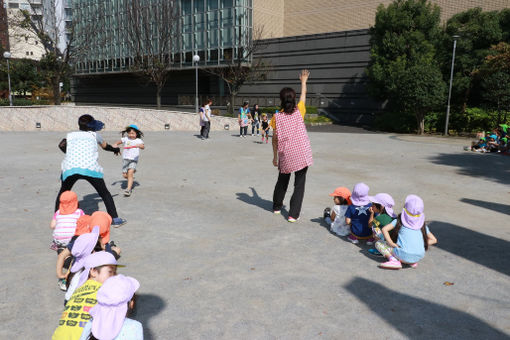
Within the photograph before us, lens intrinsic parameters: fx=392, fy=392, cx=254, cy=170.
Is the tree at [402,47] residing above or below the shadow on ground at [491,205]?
above

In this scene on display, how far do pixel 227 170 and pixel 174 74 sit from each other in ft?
121

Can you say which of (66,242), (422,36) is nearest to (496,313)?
(66,242)

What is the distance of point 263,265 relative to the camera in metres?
4.50

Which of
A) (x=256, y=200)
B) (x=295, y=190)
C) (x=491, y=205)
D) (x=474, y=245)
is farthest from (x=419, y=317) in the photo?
(x=491, y=205)

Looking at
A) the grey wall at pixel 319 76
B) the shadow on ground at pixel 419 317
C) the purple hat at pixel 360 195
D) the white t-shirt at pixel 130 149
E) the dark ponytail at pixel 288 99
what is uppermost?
the grey wall at pixel 319 76

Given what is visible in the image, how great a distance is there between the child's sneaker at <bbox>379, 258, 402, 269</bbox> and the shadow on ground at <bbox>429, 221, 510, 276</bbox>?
3.34 ft

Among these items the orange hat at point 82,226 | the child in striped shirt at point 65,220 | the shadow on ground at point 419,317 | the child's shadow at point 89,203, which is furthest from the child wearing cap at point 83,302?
the child's shadow at point 89,203

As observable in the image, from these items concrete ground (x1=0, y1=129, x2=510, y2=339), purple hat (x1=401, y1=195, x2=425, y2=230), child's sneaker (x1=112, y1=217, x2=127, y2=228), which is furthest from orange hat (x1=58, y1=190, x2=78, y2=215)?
purple hat (x1=401, y1=195, x2=425, y2=230)

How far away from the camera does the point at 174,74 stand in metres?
Answer: 44.8

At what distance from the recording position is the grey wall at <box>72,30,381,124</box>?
3178cm

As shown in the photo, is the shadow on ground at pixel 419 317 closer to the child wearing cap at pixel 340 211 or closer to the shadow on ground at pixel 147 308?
the child wearing cap at pixel 340 211

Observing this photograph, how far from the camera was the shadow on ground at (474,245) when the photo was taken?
465 cm

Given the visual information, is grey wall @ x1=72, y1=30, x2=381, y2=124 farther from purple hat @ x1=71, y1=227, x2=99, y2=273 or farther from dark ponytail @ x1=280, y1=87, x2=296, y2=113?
purple hat @ x1=71, y1=227, x2=99, y2=273

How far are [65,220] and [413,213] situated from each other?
3811mm
